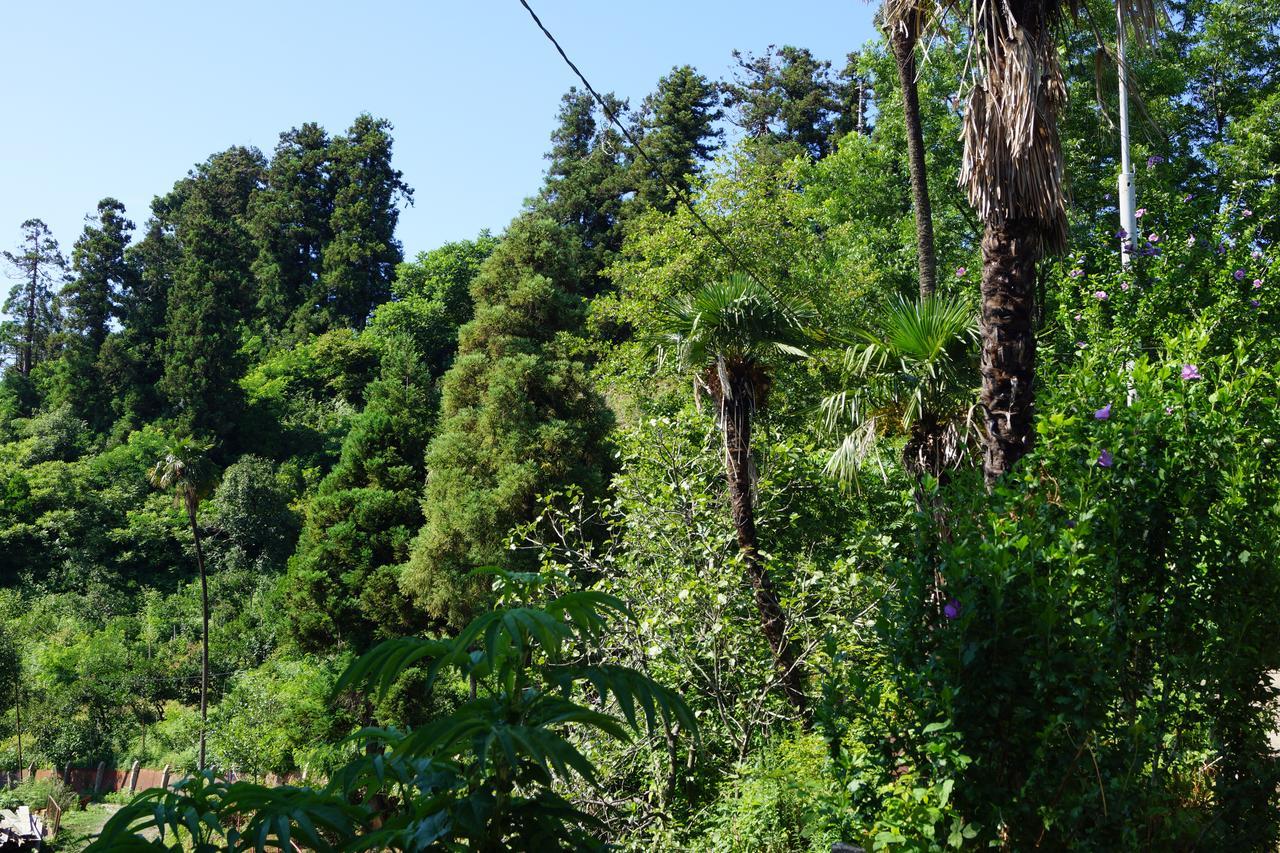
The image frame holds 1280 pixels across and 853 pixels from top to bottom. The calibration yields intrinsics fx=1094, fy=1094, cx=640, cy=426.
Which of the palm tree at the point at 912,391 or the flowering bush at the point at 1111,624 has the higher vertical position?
the palm tree at the point at 912,391

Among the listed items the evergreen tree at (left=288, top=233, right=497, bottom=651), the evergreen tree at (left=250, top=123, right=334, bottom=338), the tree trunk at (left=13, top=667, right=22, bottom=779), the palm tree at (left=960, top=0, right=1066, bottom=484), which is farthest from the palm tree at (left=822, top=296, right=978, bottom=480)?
the evergreen tree at (left=250, top=123, right=334, bottom=338)

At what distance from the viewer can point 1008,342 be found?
7.12m

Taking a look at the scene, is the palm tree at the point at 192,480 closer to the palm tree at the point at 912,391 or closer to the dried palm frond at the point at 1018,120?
the palm tree at the point at 912,391

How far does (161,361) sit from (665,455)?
1771 inches

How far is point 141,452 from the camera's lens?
4844 cm

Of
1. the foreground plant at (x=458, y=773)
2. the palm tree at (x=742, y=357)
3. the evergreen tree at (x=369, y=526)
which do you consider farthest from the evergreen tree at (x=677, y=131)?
the foreground plant at (x=458, y=773)

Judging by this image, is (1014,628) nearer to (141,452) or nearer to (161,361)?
(141,452)

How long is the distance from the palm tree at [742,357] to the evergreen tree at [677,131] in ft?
104

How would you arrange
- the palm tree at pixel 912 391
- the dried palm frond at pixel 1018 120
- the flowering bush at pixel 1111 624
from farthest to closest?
1. the palm tree at pixel 912 391
2. the dried palm frond at pixel 1018 120
3. the flowering bush at pixel 1111 624

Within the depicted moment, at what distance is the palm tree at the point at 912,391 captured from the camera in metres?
10.2

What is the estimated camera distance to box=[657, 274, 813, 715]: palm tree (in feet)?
Result: 38.9

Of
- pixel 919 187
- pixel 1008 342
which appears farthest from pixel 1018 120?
pixel 919 187

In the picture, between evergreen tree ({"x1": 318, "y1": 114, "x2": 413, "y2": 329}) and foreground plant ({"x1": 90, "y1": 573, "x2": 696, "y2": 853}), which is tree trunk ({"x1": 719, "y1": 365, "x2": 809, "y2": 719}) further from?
evergreen tree ({"x1": 318, "y1": 114, "x2": 413, "y2": 329})

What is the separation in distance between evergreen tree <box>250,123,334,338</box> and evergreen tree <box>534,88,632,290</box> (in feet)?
46.5
